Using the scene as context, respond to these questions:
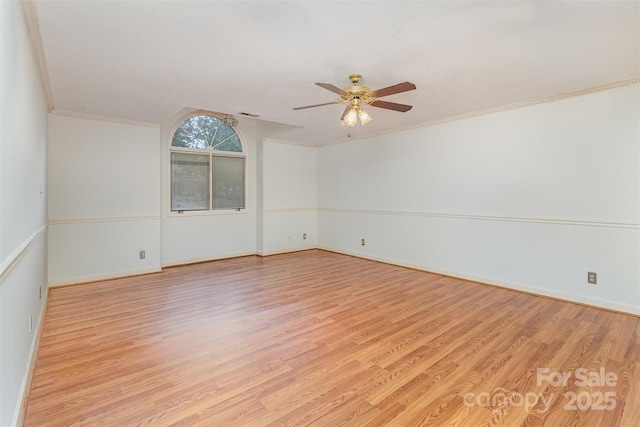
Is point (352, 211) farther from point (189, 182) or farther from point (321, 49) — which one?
point (321, 49)

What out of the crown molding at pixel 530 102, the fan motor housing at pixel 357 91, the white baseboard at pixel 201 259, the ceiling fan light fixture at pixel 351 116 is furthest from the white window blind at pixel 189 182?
the fan motor housing at pixel 357 91

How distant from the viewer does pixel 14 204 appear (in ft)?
5.21

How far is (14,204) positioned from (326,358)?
6.95ft

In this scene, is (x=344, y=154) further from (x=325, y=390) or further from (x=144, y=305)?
(x=325, y=390)

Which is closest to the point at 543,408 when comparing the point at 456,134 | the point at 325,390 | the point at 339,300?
the point at 325,390

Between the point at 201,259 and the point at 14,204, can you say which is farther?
the point at 201,259

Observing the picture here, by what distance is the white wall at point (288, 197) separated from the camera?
19.9 feet

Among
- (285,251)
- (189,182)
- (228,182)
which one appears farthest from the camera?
(285,251)

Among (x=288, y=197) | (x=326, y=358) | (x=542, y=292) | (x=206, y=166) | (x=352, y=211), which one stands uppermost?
(x=206, y=166)

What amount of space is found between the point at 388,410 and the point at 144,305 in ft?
9.38

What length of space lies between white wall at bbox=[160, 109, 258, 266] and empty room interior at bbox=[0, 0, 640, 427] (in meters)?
0.04

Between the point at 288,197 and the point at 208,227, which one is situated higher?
the point at 288,197

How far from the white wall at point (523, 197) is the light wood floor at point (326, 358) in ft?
1.48

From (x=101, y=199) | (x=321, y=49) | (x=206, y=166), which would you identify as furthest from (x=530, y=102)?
(x=101, y=199)
